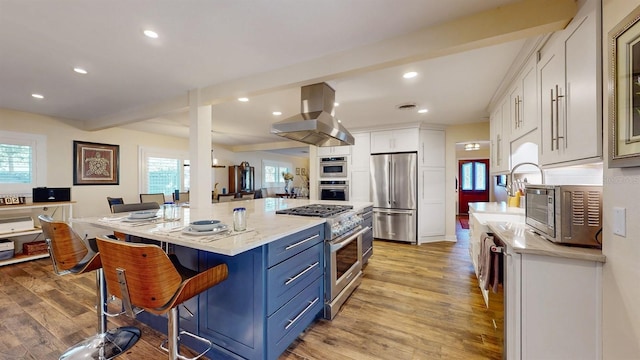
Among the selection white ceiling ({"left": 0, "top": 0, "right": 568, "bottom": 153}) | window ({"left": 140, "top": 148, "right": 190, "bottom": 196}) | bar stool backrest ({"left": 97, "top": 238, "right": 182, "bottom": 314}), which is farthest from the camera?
window ({"left": 140, "top": 148, "right": 190, "bottom": 196})

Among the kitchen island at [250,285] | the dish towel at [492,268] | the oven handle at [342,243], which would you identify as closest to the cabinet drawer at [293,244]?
the kitchen island at [250,285]

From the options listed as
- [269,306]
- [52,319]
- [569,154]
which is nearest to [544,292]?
[569,154]

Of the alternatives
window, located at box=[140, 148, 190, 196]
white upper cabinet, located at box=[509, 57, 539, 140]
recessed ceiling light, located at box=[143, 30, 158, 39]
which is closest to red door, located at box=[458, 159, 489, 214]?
white upper cabinet, located at box=[509, 57, 539, 140]

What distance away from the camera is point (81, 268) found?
70.2 inches

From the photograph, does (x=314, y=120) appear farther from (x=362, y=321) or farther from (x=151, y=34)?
(x=362, y=321)

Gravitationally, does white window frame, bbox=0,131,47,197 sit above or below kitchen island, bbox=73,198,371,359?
above

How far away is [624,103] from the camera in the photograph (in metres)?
1.06

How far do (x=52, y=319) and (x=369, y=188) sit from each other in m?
4.67

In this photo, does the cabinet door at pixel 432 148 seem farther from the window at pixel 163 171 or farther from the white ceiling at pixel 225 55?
the window at pixel 163 171

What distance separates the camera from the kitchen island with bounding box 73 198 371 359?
151cm

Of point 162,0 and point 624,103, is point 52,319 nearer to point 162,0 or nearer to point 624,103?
point 162,0

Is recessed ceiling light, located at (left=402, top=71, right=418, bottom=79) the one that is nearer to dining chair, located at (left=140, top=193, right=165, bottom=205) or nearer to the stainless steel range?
the stainless steel range

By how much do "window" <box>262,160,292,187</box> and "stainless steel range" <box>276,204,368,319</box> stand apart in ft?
22.1

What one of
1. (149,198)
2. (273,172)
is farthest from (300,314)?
(273,172)
